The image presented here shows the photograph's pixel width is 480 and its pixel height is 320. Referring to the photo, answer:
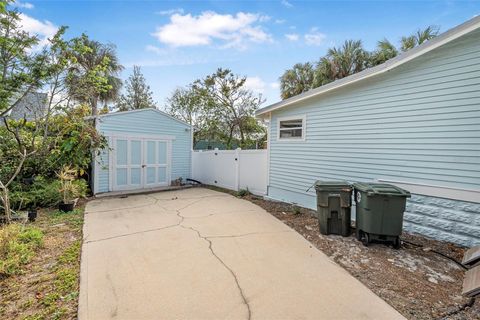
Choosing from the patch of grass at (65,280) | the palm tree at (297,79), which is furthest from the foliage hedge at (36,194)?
the palm tree at (297,79)

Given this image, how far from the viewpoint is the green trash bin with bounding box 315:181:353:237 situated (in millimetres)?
4430

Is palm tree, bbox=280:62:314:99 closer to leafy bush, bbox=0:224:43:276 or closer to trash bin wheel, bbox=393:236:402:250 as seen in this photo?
trash bin wheel, bbox=393:236:402:250

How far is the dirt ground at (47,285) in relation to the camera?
235 centimetres

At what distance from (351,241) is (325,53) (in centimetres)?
1209

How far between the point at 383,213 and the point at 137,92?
1999 cm

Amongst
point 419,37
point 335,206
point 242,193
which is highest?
point 419,37

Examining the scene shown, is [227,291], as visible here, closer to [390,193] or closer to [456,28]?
[390,193]

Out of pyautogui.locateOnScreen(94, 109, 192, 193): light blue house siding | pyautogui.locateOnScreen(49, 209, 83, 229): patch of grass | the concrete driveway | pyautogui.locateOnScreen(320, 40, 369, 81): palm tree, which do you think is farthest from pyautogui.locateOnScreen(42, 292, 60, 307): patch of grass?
pyautogui.locateOnScreen(320, 40, 369, 81): palm tree

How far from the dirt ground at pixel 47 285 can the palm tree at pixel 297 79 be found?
1467 cm

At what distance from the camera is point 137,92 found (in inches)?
764

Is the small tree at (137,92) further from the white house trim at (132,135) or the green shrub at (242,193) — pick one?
the green shrub at (242,193)

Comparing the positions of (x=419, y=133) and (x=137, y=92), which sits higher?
(x=137, y=92)

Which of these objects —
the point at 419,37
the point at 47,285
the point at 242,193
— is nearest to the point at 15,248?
the point at 47,285

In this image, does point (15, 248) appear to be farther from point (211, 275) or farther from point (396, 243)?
point (396, 243)
